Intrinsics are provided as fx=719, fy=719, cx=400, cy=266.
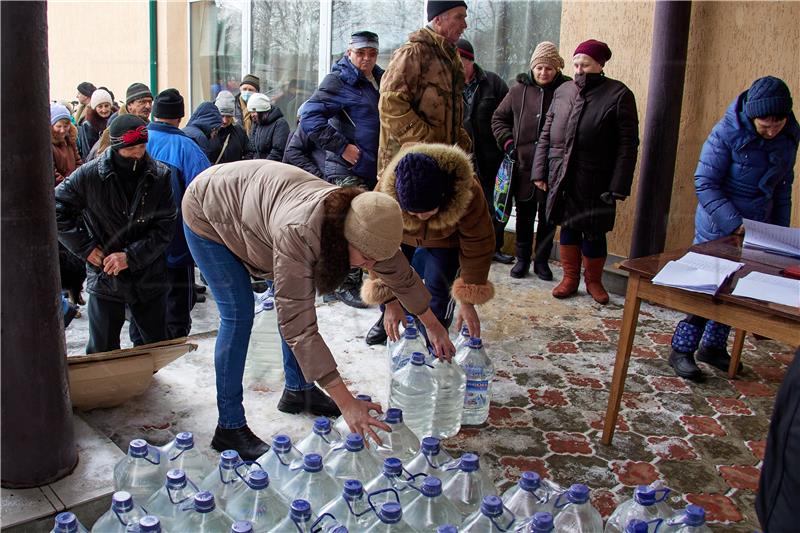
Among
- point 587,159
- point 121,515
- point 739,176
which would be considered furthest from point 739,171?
point 121,515

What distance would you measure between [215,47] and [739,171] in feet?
29.8

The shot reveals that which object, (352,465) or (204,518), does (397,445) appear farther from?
(204,518)

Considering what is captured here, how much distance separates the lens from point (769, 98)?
13.1 ft

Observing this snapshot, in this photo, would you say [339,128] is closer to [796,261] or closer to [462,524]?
[796,261]

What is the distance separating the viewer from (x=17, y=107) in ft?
7.98

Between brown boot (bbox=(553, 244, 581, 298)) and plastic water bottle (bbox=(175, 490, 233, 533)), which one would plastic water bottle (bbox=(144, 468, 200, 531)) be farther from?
brown boot (bbox=(553, 244, 581, 298))

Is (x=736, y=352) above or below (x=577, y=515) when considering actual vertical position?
below

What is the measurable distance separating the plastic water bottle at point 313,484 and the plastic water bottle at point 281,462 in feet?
0.22

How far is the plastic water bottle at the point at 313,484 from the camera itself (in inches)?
85.1

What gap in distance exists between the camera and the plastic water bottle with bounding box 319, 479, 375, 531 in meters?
2.00

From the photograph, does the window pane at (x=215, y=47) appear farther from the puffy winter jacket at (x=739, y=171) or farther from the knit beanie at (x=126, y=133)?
the puffy winter jacket at (x=739, y=171)

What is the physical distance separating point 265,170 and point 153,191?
1242mm

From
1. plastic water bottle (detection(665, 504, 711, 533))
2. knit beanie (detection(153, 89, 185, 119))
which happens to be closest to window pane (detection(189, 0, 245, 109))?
knit beanie (detection(153, 89, 185, 119))

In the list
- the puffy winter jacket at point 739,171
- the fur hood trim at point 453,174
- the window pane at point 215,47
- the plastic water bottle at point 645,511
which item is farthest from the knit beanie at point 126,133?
the window pane at point 215,47
